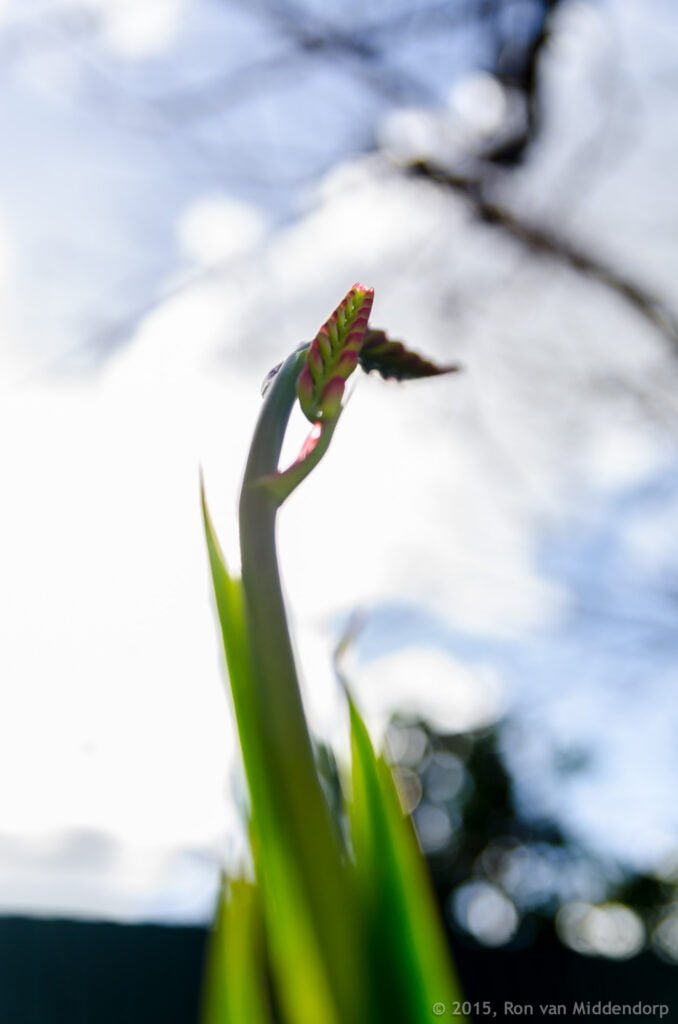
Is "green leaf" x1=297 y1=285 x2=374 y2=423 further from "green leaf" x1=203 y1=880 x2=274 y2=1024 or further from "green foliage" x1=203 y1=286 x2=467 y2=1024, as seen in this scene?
"green leaf" x1=203 y1=880 x2=274 y2=1024

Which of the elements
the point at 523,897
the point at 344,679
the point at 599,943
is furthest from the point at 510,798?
the point at 344,679

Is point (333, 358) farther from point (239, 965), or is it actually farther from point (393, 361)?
point (239, 965)

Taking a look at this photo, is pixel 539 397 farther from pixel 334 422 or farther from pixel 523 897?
pixel 523 897

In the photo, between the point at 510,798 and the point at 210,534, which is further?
the point at 510,798

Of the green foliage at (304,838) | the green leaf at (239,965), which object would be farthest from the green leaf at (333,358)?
the green leaf at (239,965)

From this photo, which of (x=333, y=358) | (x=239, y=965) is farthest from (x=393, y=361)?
(x=239, y=965)

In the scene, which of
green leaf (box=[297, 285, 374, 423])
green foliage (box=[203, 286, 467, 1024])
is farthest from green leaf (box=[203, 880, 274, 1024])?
green leaf (box=[297, 285, 374, 423])

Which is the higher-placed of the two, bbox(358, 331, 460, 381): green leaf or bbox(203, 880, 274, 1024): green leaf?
bbox(358, 331, 460, 381): green leaf
